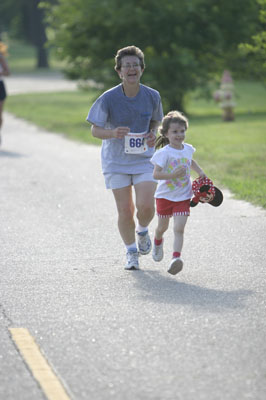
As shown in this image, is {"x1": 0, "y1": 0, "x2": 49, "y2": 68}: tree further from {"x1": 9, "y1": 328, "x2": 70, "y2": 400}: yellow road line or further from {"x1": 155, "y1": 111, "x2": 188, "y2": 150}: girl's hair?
{"x1": 9, "y1": 328, "x2": 70, "y2": 400}: yellow road line

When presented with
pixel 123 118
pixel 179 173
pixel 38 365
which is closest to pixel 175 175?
pixel 179 173

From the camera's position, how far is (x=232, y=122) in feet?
75.2

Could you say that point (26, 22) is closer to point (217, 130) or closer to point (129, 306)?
point (217, 130)

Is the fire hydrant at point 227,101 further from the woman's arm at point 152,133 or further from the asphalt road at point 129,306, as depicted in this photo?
the woman's arm at point 152,133

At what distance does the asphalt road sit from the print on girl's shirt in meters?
0.69

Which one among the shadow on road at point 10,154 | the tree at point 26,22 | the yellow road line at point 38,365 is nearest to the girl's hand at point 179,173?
the yellow road line at point 38,365

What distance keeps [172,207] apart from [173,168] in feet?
1.10

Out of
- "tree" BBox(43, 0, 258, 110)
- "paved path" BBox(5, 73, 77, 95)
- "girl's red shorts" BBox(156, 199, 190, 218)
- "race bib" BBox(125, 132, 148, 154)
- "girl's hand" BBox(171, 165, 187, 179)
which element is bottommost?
"paved path" BBox(5, 73, 77, 95)

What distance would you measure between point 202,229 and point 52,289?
279cm

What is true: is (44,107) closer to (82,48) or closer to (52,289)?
(82,48)

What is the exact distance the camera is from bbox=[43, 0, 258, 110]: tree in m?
23.5

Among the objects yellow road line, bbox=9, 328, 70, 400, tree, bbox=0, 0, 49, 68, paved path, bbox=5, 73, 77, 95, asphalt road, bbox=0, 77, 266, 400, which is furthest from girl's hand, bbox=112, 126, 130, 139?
tree, bbox=0, 0, 49, 68

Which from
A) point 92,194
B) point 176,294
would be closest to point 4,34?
point 92,194

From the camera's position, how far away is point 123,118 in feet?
23.8
